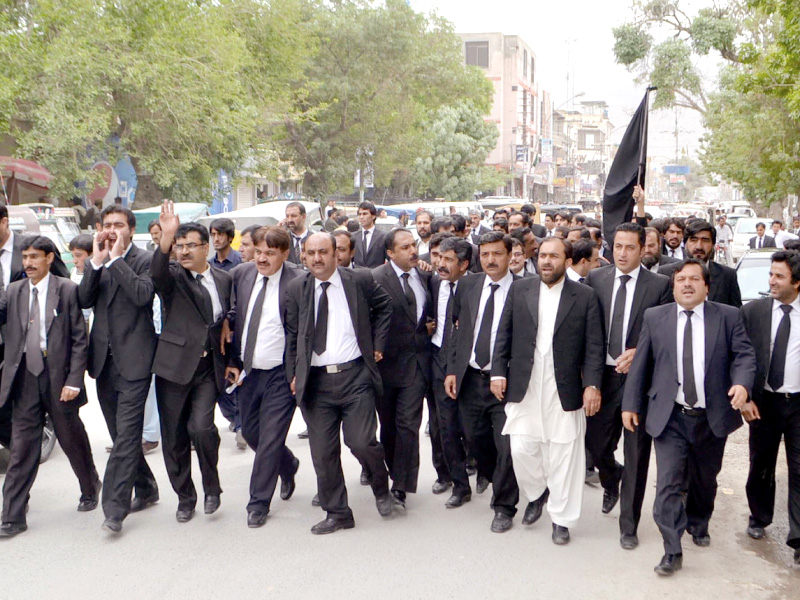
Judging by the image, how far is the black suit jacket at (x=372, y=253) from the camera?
11.0 meters

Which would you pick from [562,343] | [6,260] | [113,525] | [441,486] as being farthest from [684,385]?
[6,260]

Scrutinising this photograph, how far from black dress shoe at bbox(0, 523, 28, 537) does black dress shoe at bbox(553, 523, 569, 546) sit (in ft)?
11.4

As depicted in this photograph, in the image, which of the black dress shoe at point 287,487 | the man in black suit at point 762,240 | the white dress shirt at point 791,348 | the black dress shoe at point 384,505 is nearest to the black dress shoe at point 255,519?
the black dress shoe at point 287,487

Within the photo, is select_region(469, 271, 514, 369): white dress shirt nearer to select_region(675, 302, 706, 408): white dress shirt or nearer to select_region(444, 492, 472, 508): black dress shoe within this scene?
select_region(444, 492, 472, 508): black dress shoe

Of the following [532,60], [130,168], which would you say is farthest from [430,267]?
[532,60]

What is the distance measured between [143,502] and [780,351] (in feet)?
14.4

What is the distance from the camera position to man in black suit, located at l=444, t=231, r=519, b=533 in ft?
20.2

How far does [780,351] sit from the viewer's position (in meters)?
5.55

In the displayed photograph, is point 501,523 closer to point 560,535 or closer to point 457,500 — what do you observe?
point 560,535

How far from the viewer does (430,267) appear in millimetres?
7520

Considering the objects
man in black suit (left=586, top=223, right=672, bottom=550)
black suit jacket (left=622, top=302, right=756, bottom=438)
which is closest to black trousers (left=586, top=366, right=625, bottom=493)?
man in black suit (left=586, top=223, right=672, bottom=550)

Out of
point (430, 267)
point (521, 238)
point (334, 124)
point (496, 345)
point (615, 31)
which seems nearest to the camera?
point (496, 345)

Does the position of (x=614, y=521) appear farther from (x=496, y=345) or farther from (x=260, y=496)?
(x=260, y=496)

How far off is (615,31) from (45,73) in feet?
61.9
